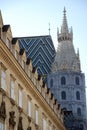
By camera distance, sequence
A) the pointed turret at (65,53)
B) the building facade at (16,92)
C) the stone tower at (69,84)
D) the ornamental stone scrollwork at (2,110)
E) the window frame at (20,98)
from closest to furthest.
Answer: the ornamental stone scrollwork at (2,110), the building facade at (16,92), the window frame at (20,98), the stone tower at (69,84), the pointed turret at (65,53)

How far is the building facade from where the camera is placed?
29.1 m

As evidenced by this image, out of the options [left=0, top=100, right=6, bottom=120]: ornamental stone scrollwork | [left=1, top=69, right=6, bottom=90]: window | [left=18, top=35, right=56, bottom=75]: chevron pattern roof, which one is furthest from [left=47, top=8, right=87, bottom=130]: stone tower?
[left=0, top=100, right=6, bottom=120]: ornamental stone scrollwork

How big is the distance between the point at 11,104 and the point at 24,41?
119388 mm

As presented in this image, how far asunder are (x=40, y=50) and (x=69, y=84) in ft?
71.8

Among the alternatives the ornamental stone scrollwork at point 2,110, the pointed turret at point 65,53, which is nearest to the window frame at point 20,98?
the ornamental stone scrollwork at point 2,110

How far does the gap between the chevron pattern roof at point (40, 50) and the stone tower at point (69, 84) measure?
4557 millimetres

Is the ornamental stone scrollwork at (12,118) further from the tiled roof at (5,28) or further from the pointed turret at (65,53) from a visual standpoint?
the pointed turret at (65,53)

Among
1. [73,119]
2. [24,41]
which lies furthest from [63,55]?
[73,119]

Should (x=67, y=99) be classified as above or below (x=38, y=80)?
above

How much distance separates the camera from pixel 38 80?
45500mm

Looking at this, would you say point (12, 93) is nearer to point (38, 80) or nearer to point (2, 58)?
point (2, 58)

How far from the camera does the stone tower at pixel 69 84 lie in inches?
5094

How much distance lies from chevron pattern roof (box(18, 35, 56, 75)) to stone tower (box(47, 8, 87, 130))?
15.0 ft

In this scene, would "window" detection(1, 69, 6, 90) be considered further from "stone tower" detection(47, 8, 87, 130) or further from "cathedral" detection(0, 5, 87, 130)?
"stone tower" detection(47, 8, 87, 130)
